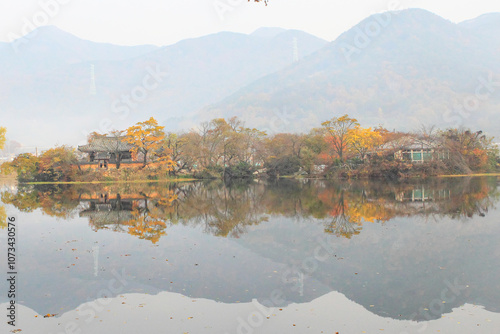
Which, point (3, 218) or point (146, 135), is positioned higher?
point (146, 135)

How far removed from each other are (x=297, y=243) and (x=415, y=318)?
5616 millimetres

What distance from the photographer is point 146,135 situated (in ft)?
183

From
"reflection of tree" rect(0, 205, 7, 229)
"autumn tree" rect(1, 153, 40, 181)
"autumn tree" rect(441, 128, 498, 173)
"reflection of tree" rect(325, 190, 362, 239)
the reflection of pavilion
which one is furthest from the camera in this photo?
"autumn tree" rect(1, 153, 40, 181)

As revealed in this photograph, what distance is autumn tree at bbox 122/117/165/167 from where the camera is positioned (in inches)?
2178

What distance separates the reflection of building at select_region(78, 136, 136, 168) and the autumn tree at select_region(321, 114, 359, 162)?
30533 millimetres

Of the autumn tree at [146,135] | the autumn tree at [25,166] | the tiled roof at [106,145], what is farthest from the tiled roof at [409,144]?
the autumn tree at [25,166]

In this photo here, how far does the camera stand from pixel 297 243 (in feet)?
39.2

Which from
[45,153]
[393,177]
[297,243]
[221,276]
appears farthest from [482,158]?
[45,153]

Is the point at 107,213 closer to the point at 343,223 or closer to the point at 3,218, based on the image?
the point at 3,218

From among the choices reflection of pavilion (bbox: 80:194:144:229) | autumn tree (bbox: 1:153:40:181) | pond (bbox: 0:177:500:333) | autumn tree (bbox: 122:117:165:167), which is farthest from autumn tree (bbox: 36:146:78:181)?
pond (bbox: 0:177:500:333)

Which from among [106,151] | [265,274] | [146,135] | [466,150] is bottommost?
[265,274]

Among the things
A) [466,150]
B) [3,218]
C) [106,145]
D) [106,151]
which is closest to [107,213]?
[3,218]

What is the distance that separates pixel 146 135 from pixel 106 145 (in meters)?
11.6

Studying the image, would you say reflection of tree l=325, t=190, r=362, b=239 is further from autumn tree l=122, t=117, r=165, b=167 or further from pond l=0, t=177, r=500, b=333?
autumn tree l=122, t=117, r=165, b=167
